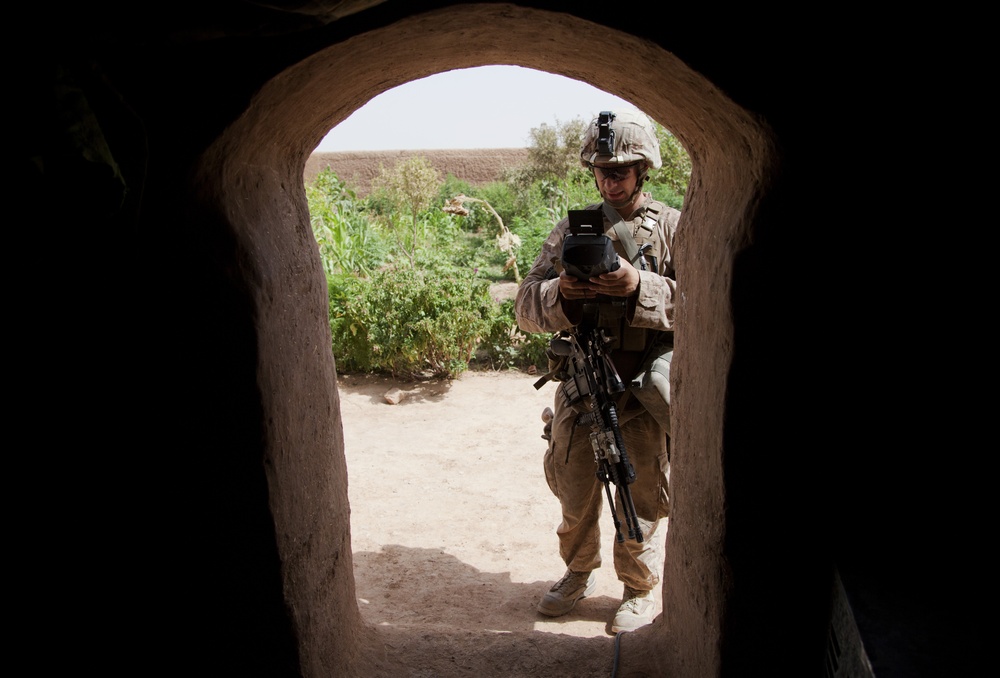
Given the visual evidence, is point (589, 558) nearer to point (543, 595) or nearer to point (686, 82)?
point (543, 595)

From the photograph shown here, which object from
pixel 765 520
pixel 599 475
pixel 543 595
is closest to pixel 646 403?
pixel 599 475

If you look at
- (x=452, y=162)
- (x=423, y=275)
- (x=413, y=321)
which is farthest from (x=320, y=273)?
(x=452, y=162)

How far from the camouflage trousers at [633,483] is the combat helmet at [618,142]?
97 cm

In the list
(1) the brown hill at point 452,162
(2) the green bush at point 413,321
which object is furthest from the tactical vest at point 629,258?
(1) the brown hill at point 452,162

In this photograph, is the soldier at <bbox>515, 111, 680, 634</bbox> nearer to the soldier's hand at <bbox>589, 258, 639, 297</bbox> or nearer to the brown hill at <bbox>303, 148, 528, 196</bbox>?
the soldier's hand at <bbox>589, 258, 639, 297</bbox>

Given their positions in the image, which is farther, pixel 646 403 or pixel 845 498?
pixel 646 403

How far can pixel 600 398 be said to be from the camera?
2.71 meters

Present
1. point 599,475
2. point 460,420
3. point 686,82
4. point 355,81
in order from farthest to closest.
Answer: point 460,420 → point 599,475 → point 355,81 → point 686,82

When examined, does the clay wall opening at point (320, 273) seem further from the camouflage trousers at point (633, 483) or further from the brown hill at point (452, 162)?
the brown hill at point (452, 162)

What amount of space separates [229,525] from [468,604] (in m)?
1.95

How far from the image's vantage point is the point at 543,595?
3.36 m

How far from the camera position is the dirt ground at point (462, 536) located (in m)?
2.24

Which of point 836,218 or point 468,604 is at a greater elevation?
point 836,218

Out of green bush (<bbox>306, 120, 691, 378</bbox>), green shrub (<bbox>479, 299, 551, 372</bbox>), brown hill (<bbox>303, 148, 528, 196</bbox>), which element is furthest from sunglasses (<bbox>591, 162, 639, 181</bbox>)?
brown hill (<bbox>303, 148, 528, 196</bbox>)
